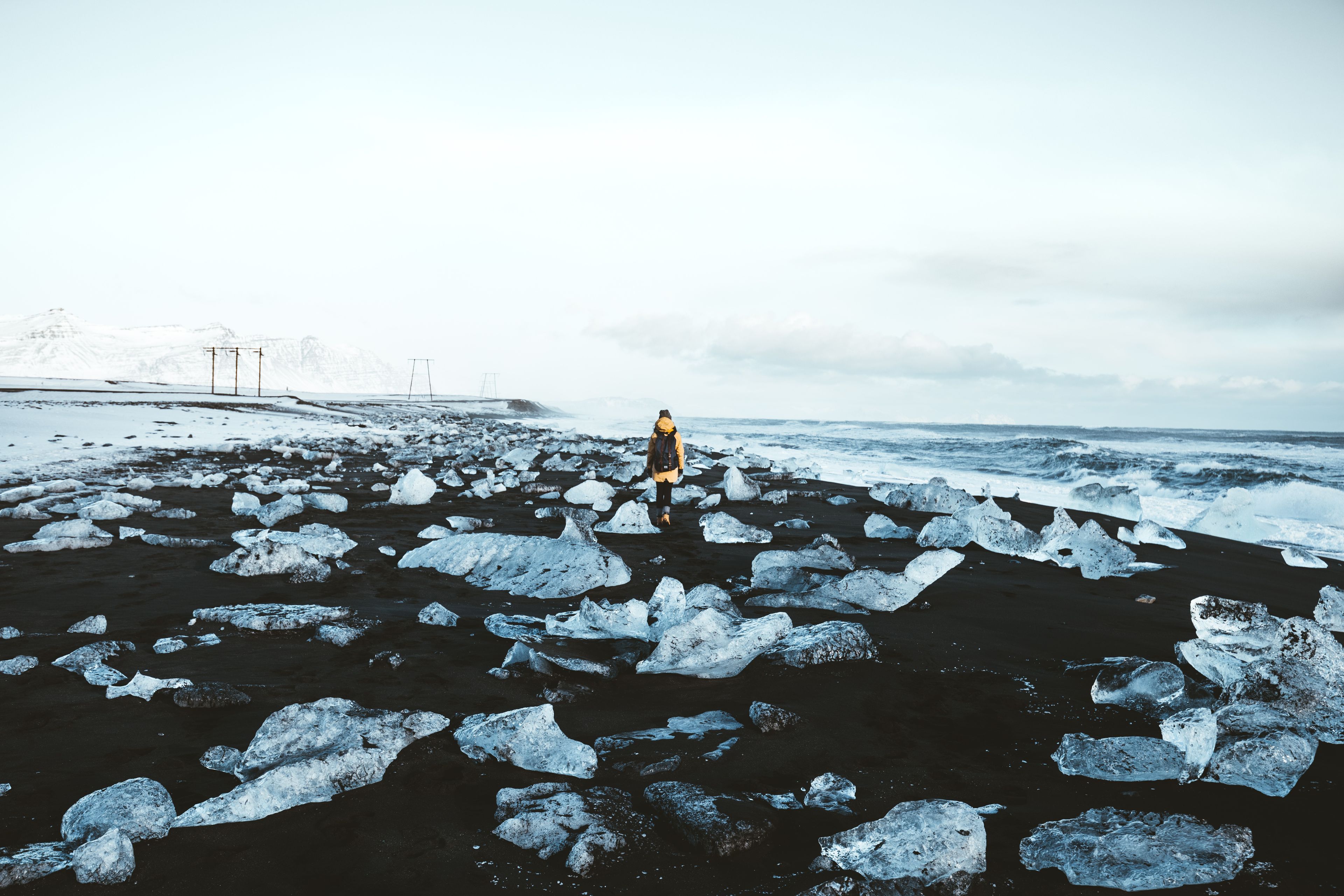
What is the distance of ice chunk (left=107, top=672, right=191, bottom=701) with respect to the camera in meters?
2.69

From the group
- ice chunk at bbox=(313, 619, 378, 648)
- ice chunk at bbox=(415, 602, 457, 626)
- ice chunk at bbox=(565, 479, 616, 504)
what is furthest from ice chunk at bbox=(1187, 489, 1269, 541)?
ice chunk at bbox=(313, 619, 378, 648)

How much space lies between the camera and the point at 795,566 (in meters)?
4.77

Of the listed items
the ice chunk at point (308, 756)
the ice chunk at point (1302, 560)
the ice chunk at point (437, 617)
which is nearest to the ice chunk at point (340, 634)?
the ice chunk at point (437, 617)

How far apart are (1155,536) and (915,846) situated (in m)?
6.44

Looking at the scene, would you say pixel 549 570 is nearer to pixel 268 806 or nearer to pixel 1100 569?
pixel 268 806

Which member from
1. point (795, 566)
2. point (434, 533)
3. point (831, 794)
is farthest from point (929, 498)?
point (831, 794)

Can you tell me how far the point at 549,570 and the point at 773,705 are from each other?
2194mm

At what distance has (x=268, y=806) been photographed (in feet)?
6.43

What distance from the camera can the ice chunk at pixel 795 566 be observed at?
4535mm

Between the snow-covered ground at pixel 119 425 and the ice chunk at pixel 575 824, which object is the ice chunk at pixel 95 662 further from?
the snow-covered ground at pixel 119 425

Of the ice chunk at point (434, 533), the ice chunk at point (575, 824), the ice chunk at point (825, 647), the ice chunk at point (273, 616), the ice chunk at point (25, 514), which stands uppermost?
the ice chunk at point (825, 647)

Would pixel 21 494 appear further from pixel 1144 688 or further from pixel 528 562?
pixel 1144 688

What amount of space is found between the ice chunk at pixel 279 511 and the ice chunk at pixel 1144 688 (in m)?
6.29

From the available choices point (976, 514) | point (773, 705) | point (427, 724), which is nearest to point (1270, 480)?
point (976, 514)
